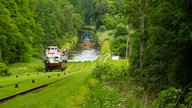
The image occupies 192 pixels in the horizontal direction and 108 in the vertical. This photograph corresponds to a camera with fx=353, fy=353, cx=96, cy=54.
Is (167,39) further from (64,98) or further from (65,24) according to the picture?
(65,24)

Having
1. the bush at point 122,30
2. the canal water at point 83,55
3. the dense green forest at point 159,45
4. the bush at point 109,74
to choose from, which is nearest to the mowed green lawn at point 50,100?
the dense green forest at point 159,45

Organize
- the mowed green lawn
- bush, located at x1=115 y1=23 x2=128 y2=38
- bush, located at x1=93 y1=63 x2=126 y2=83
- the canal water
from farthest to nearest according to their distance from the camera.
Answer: bush, located at x1=115 y1=23 x2=128 y2=38 < the canal water < bush, located at x1=93 y1=63 x2=126 y2=83 < the mowed green lawn

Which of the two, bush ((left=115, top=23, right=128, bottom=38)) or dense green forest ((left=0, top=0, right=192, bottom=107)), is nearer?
dense green forest ((left=0, top=0, right=192, bottom=107))

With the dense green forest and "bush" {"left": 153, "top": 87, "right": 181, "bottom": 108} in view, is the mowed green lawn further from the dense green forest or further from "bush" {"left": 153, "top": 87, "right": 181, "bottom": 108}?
"bush" {"left": 153, "top": 87, "right": 181, "bottom": 108}

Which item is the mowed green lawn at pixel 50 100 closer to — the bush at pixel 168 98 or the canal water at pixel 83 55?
the bush at pixel 168 98

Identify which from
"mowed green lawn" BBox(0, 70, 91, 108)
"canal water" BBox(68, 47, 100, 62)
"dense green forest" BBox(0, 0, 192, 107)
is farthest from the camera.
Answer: "canal water" BBox(68, 47, 100, 62)

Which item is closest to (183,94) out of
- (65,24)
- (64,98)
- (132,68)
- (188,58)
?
(188,58)

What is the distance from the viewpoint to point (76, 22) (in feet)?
566

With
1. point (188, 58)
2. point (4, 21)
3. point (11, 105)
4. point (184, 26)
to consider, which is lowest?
point (11, 105)

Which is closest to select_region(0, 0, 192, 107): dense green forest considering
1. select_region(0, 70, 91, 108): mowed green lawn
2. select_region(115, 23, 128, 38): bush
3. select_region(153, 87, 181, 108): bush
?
select_region(153, 87, 181, 108): bush

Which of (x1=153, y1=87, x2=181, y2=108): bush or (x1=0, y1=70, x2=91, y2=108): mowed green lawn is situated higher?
(x1=153, y1=87, x2=181, y2=108): bush

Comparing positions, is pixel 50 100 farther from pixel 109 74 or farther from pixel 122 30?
pixel 122 30

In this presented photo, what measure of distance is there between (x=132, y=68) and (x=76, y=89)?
8491mm

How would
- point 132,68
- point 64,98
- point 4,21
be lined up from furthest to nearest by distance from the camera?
point 4,21
point 132,68
point 64,98
